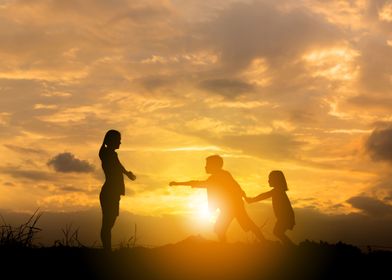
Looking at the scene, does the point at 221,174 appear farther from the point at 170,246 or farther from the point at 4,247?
the point at 4,247

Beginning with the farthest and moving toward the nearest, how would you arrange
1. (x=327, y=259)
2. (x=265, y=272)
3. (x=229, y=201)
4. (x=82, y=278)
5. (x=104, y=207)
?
(x=229, y=201) → (x=327, y=259) → (x=104, y=207) → (x=265, y=272) → (x=82, y=278)

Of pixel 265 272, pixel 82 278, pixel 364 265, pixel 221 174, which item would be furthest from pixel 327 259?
pixel 82 278

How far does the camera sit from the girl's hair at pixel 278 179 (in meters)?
16.8

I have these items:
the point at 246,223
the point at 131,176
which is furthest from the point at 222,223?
the point at 131,176

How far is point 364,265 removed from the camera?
15180 mm

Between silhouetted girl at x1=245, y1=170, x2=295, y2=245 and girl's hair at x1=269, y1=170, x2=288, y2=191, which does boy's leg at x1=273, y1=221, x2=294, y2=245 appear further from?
girl's hair at x1=269, y1=170, x2=288, y2=191

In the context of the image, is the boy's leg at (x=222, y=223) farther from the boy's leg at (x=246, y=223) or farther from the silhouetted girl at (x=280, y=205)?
the silhouetted girl at (x=280, y=205)

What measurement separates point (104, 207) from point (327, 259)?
6.01 metres

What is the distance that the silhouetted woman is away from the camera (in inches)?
568

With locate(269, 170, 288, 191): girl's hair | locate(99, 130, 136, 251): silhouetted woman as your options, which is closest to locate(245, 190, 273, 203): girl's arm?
locate(269, 170, 288, 191): girl's hair

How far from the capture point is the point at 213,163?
637 inches

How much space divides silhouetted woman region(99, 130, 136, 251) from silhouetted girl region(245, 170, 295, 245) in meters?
4.68

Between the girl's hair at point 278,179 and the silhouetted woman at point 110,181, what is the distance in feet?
15.2

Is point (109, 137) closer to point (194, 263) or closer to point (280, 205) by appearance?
point (194, 263)
